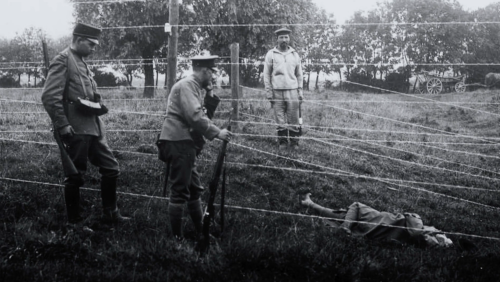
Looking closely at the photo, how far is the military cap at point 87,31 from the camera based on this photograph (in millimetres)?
4461

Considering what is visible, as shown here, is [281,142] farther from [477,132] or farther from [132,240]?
[477,132]

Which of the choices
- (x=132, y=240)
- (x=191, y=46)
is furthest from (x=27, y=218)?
(x=191, y=46)

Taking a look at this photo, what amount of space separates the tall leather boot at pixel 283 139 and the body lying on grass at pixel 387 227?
295 cm

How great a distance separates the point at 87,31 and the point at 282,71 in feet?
15.3

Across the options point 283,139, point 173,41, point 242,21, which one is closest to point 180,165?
point 173,41

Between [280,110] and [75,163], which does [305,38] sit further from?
[75,163]

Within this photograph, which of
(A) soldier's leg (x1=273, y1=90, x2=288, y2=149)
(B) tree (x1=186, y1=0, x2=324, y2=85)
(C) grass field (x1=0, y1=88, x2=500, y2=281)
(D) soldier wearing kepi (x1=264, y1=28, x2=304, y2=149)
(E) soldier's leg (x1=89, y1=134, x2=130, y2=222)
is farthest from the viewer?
(B) tree (x1=186, y1=0, x2=324, y2=85)

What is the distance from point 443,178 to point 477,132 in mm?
7045

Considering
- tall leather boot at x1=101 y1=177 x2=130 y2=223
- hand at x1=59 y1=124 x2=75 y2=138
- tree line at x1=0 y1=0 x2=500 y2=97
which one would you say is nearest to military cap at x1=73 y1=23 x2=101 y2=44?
hand at x1=59 y1=124 x2=75 y2=138

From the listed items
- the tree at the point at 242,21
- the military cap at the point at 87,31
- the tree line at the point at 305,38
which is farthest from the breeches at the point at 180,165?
the tree at the point at 242,21

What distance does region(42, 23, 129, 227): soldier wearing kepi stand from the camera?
14.0 ft

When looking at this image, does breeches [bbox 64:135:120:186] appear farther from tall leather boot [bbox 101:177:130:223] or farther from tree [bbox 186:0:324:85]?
tree [bbox 186:0:324:85]

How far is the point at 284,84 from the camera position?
8.53 metres

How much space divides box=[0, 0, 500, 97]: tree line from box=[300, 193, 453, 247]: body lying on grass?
54.2ft
